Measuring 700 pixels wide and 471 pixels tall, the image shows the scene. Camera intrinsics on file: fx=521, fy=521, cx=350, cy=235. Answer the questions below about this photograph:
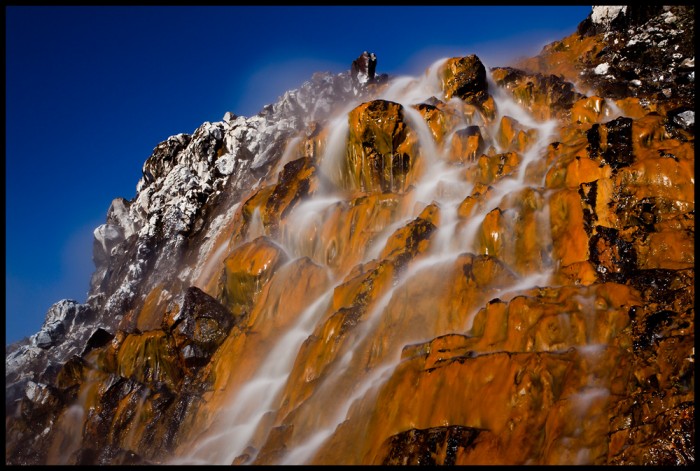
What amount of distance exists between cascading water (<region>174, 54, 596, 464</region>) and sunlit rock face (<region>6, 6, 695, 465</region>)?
10 centimetres

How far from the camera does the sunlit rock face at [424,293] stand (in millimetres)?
11008

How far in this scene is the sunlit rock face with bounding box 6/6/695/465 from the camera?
11008 mm

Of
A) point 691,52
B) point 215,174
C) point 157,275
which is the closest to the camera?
point 691,52

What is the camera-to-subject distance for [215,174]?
4409cm

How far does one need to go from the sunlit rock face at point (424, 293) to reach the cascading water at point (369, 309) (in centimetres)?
10

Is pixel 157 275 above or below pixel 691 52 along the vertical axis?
below

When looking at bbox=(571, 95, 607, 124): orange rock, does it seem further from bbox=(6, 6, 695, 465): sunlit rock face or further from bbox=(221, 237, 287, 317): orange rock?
bbox=(221, 237, 287, 317): orange rock

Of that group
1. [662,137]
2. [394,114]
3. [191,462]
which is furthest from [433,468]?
[394,114]

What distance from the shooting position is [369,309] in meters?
18.3

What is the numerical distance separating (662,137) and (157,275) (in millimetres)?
34484

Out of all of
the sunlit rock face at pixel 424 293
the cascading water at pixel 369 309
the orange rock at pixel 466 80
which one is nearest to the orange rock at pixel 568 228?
the sunlit rock face at pixel 424 293

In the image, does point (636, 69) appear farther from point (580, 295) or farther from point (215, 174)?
point (215, 174)

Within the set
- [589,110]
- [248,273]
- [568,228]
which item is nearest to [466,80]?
[589,110]

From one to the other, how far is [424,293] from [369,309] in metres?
2.12
